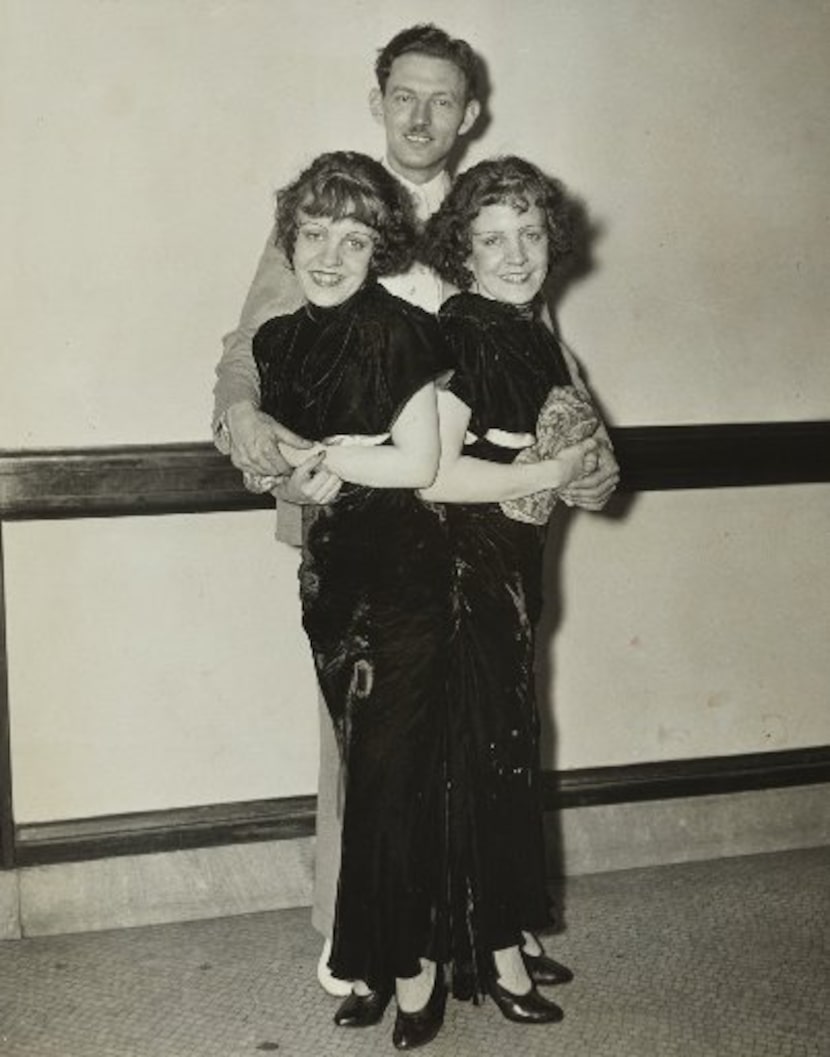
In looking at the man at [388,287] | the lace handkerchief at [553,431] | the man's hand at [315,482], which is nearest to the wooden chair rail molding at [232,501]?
the man at [388,287]

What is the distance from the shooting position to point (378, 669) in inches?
97.6

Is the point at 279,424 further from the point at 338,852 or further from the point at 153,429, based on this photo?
the point at 338,852

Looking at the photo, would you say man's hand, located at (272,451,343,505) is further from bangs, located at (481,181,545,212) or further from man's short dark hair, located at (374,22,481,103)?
man's short dark hair, located at (374,22,481,103)

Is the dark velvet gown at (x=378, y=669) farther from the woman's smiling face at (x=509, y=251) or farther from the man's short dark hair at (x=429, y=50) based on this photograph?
the man's short dark hair at (x=429, y=50)

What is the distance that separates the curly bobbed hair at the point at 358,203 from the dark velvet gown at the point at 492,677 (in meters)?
0.15

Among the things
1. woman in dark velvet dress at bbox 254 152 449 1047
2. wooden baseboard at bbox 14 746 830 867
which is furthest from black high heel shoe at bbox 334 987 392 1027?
wooden baseboard at bbox 14 746 830 867

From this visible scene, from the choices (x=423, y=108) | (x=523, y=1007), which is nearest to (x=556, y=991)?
(x=523, y=1007)

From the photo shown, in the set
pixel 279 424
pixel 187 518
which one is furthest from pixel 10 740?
pixel 279 424

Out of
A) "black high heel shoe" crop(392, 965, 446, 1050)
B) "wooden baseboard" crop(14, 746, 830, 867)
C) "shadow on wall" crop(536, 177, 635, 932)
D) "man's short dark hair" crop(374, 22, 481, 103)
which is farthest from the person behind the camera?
"shadow on wall" crop(536, 177, 635, 932)

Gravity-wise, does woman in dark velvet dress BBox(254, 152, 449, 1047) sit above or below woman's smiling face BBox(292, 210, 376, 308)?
below

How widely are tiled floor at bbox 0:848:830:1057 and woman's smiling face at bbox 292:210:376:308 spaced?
1.34 meters

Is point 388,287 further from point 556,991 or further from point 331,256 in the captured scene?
point 556,991

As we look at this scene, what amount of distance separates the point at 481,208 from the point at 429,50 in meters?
0.44

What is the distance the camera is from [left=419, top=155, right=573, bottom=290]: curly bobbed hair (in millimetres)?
2416
